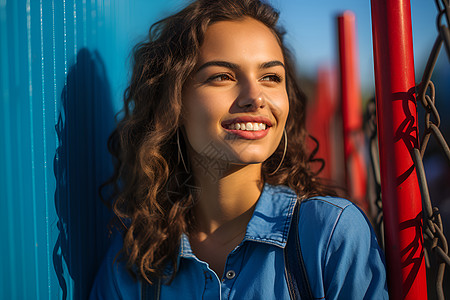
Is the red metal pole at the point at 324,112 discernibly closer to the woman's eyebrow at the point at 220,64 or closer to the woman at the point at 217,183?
the woman at the point at 217,183

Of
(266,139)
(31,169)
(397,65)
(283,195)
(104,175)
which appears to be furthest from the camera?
(104,175)

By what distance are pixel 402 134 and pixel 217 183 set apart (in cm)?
82

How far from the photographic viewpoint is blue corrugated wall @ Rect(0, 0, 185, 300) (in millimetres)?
1123

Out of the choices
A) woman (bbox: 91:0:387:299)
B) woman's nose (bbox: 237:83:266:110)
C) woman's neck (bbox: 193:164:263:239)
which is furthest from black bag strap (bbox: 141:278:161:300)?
woman's nose (bbox: 237:83:266:110)

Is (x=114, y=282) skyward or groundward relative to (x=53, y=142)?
groundward

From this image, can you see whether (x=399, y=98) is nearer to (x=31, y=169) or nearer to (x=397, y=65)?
(x=397, y=65)

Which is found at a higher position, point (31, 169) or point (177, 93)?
point (177, 93)

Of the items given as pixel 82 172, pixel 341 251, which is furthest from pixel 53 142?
pixel 341 251

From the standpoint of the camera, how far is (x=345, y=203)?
55.0 inches

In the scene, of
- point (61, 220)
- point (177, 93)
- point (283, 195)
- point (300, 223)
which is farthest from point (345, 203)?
point (61, 220)

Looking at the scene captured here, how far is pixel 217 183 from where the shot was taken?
1665mm

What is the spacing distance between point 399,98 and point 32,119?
1.11m

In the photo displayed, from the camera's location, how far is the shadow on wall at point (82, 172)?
134 cm

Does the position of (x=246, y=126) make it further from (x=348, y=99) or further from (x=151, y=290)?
(x=348, y=99)
